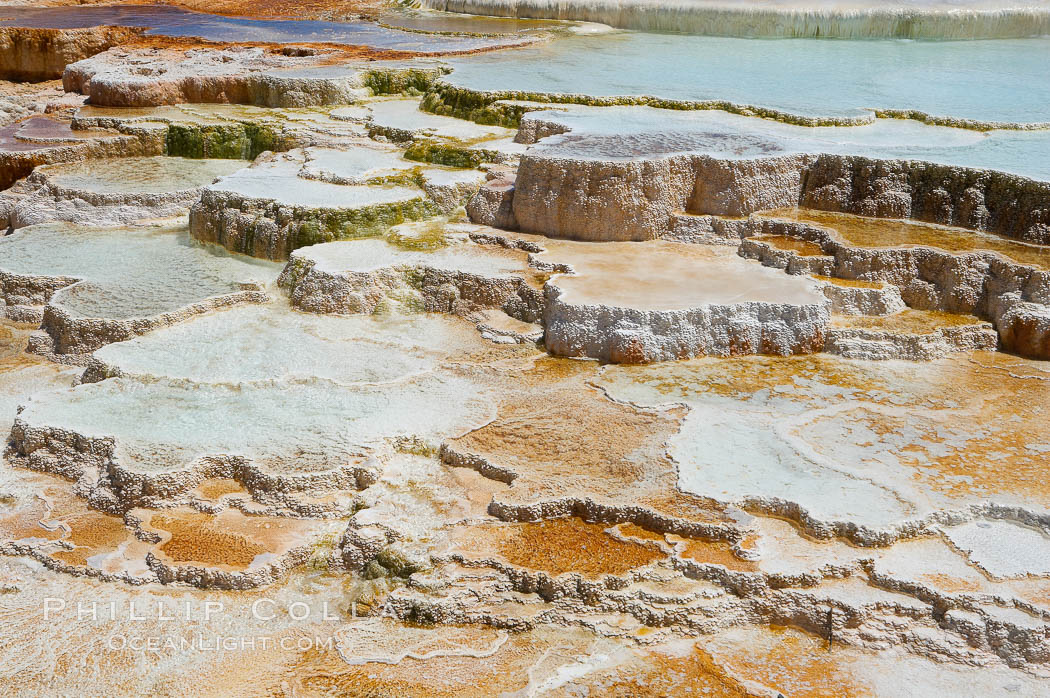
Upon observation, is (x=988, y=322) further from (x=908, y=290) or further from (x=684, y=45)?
(x=684, y=45)

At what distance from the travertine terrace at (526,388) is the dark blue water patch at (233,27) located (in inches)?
106

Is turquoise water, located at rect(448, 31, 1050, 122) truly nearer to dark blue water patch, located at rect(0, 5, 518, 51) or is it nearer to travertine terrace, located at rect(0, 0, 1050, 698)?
travertine terrace, located at rect(0, 0, 1050, 698)

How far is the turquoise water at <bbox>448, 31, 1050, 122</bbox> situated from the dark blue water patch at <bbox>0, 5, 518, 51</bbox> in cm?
135

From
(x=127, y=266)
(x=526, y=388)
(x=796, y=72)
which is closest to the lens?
(x=526, y=388)

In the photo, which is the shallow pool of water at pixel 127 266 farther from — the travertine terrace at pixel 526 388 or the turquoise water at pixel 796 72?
the turquoise water at pixel 796 72

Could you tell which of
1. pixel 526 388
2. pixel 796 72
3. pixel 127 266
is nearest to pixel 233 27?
pixel 796 72

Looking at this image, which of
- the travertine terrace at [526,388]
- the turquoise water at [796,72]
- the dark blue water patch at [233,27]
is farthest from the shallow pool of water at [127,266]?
the dark blue water patch at [233,27]

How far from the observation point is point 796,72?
10820 mm

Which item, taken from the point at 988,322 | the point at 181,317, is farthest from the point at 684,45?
the point at 181,317

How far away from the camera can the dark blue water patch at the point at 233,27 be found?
12.7 metres

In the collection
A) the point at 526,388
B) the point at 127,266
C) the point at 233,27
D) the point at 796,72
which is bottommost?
the point at 526,388

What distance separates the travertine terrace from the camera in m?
3.98

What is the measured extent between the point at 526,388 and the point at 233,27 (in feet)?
34.1

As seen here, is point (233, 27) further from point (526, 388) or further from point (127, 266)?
point (526, 388)
